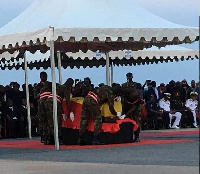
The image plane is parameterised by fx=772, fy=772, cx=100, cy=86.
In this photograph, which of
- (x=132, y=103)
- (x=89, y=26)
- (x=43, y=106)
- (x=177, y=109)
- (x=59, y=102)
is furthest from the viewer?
(x=177, y=109)

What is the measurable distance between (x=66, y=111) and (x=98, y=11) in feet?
9.43

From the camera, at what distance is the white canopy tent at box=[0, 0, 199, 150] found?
18719mm

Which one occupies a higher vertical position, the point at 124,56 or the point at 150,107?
the point at 124,56

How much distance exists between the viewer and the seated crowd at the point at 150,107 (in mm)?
26406

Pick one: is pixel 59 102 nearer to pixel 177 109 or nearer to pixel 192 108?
pixel 177 109

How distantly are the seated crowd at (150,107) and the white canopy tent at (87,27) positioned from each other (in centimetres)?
452

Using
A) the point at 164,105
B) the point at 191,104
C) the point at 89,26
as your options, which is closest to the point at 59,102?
the point at 89,26

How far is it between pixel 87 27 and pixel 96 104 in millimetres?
1960

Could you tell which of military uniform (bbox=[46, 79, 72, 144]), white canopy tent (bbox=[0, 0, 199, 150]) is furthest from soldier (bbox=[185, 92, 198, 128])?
military uniform (bbox=[46, 79, 72, 144])

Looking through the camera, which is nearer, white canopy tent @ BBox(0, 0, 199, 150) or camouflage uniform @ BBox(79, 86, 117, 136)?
white canopy tent @ BBox(0, 0, 199, 150)

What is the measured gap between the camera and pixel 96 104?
19.3 m

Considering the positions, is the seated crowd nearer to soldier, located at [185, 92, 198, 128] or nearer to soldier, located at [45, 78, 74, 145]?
soldier, located at [185, 92, 198, 128]

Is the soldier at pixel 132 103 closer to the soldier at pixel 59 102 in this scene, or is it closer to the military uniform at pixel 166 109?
the soldier at pixel 59 102

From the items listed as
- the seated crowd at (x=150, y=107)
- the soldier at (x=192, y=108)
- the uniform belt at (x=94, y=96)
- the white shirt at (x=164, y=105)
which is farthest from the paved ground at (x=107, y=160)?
the soldier at (x=192, y=108)
